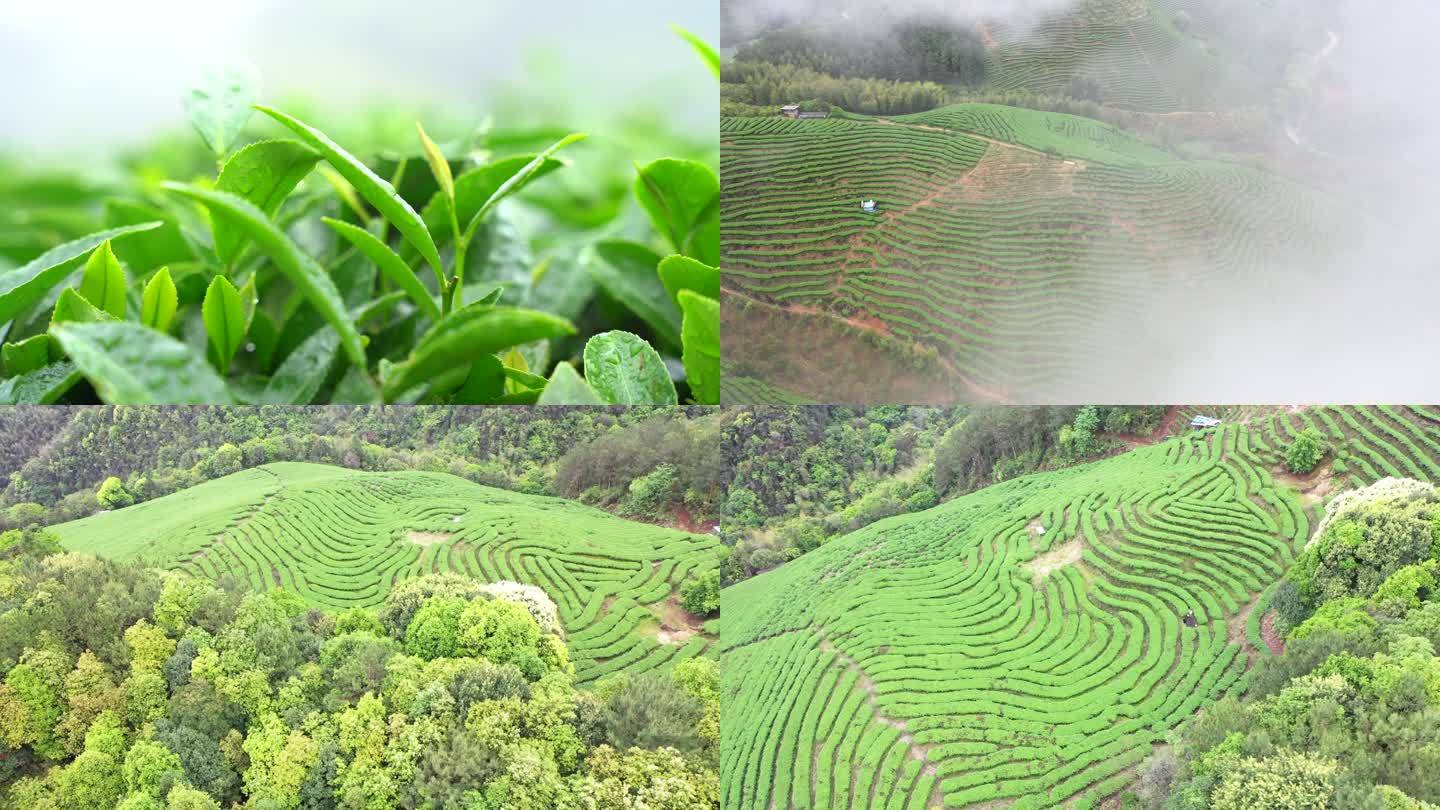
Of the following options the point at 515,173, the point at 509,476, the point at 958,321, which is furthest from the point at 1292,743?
the point at 515,173

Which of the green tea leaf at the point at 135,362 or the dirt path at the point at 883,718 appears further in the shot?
the dirt path at the point at 883,718

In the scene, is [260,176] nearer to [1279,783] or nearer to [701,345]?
[701,345]

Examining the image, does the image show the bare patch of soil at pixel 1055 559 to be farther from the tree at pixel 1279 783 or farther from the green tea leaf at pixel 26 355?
the green tea leaf at pixel 26 355

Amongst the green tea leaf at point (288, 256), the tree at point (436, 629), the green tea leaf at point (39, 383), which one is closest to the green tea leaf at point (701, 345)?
the green tea leaf at point (288, 256)

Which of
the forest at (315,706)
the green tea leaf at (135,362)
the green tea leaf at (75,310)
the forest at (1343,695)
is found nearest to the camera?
the green tea leaf at (135,362)

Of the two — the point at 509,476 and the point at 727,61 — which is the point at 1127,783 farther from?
the point at 727,61

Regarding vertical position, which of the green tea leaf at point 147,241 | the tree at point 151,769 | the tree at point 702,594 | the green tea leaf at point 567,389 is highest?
the green tea leaf at point 567,389

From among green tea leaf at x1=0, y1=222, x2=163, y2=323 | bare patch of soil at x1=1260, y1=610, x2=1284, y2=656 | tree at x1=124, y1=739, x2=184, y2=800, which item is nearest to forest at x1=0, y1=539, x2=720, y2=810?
tree at x1=124, y1=739, x2=184, y2=800
